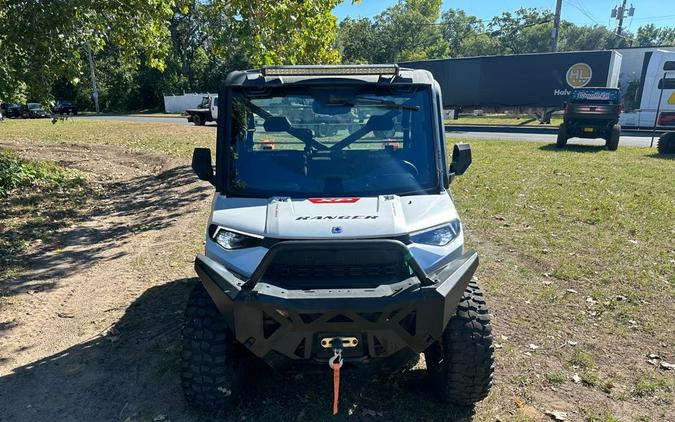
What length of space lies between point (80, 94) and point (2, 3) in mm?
48347

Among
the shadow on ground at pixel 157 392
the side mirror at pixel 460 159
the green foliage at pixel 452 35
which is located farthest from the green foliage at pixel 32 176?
the green foliage at pixel 452 35

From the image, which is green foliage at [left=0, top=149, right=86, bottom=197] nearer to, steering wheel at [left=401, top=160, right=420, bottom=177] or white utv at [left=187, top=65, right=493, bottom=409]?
white utv at [left=187, top=65, right=493, bottom=409]

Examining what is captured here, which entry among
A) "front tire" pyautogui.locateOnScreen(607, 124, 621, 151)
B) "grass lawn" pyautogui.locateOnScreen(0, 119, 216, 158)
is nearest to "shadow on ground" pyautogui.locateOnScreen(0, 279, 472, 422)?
"grass lawn" pyautogui.locateOnScreen(0, 119, 216, 158)

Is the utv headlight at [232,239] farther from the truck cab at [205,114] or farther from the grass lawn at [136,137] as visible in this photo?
the truck cab at [205,114]

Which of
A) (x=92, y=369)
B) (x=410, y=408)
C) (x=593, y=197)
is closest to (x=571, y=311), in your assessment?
(x=410, y=408)

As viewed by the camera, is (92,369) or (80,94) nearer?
(92,369)

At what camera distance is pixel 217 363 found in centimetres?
285

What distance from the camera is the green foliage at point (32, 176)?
9311 millimetres

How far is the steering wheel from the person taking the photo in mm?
3215

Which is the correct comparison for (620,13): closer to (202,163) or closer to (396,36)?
(396,36)

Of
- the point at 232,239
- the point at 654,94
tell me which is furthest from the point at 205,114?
the point at 232,239

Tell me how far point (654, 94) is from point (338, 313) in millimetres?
24789

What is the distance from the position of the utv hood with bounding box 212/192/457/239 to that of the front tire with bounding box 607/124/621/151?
15.1 metres

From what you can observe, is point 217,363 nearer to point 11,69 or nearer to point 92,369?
point 92,369
